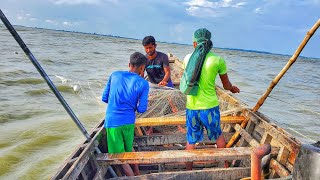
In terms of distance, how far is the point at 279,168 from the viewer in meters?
3.45

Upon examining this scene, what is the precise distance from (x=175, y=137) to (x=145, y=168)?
73cm

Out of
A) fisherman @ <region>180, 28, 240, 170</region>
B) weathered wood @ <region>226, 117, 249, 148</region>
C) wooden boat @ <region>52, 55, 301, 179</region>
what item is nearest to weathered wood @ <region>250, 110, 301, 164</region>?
wooden boat @ <region>52, 55, 301, 179</region>

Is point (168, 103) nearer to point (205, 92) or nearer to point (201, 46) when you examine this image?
point (205, 92)

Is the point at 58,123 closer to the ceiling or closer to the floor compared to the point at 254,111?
closer to the floor

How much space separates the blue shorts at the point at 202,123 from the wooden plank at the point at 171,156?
44 centimetres

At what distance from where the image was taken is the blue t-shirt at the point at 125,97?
3365 mm

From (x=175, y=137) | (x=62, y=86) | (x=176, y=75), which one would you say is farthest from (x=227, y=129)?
(x=62, y=86)

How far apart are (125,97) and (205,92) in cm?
109

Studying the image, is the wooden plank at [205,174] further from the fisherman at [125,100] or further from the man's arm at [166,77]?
the man's arm at [166,77]

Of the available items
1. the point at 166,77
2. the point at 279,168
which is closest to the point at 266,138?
the point at 279,168

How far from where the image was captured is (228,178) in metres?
3.51

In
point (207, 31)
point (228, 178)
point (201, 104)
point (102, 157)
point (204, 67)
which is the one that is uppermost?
point (207, 31)

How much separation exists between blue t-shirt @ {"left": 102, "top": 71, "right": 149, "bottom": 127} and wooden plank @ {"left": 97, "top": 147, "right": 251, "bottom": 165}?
42 cm

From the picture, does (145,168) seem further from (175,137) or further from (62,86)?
(62,86)
